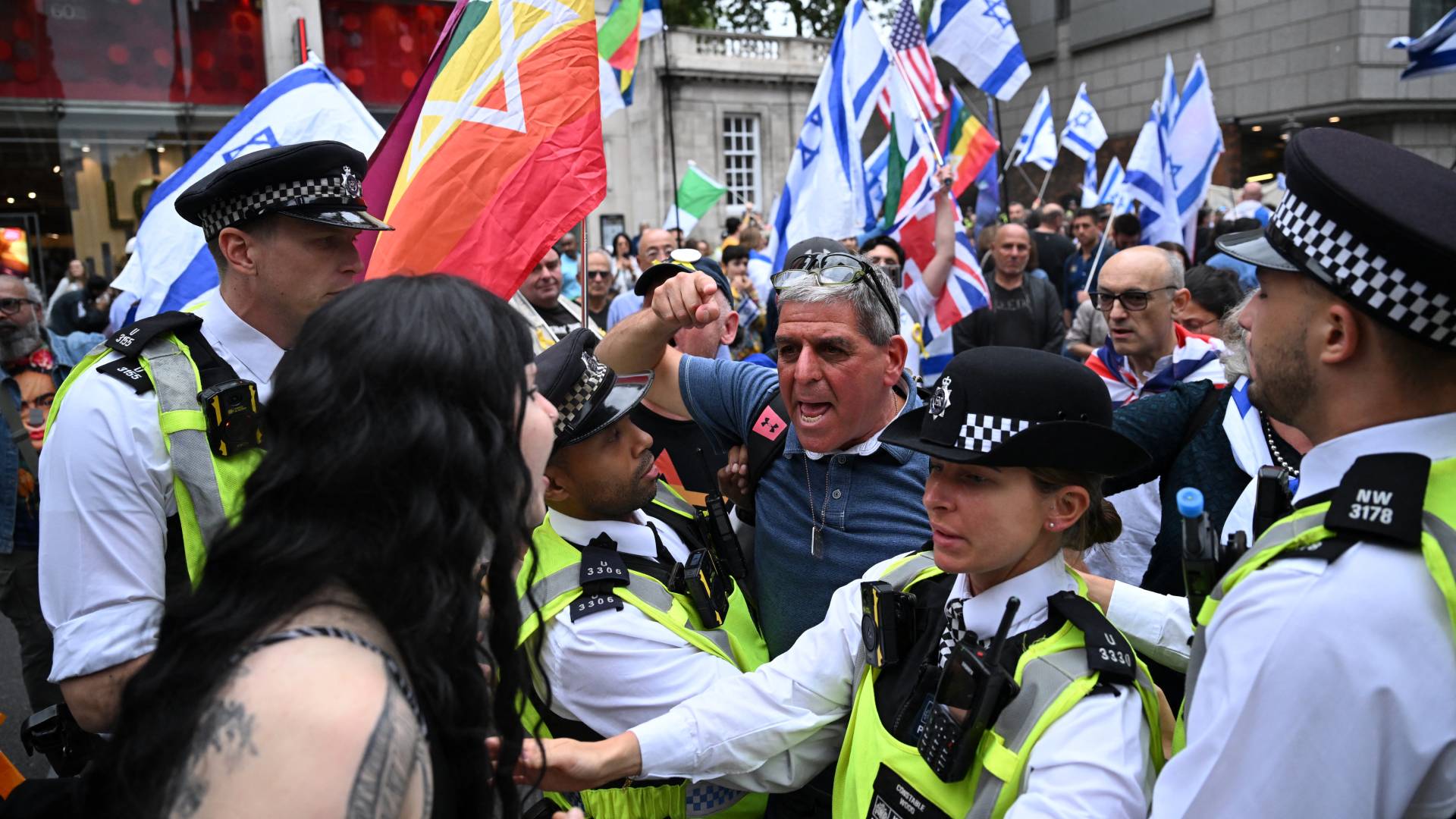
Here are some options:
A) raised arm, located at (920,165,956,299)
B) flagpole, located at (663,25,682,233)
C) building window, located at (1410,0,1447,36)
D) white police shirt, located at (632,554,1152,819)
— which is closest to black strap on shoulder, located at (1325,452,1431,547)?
white police shirt, located at (632,554,1152,819)

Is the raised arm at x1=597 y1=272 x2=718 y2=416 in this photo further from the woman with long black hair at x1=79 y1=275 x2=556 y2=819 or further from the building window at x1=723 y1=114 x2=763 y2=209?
the building window at x1=723 y1=114 x2=763 y2=209

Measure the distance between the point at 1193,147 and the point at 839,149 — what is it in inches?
161

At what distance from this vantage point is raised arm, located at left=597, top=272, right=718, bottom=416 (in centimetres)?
302

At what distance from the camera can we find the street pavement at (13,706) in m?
4.94

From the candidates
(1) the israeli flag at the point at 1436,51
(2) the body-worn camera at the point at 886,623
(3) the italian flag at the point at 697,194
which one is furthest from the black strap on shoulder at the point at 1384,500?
(3) the italian flag at the point at 697,194

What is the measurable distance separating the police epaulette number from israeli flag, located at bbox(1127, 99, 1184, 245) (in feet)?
27.1

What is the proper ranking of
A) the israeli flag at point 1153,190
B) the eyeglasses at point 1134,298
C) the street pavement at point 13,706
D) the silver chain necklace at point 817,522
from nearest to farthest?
the silver chain necklace at point 817,522 < the eyeglasses at point 1134,298 < the street pavement at point 13,706 < the israeli flag at point 1153,190

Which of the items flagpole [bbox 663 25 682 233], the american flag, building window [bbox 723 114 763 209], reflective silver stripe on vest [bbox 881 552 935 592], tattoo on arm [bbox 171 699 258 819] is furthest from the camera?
building window [bbox 723 114 763 209]

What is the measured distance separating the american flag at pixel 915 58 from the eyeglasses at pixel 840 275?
6.66 metres

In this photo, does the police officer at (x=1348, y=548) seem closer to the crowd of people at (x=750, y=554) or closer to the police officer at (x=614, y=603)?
the crowd of people at (x=750, y=554)

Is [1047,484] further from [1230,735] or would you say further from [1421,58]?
[1421,58]

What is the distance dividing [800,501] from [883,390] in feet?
1.27

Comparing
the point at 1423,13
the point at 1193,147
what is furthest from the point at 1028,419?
the point at 1423,13

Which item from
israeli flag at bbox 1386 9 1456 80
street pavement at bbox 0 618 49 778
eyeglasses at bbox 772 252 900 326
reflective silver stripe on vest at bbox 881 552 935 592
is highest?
israeli flag at bbox 1386 9 1456 80
